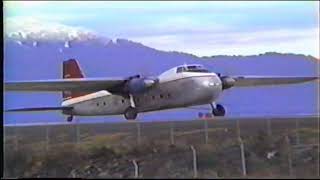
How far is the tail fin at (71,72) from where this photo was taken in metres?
3.91

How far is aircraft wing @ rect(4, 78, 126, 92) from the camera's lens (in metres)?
3.86

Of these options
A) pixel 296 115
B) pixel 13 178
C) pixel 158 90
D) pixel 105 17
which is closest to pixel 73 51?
pixel 105 17

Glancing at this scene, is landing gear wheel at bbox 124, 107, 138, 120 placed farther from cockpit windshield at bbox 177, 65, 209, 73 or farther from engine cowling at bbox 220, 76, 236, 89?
engine cowling at bbox 220, 76, 236, 89

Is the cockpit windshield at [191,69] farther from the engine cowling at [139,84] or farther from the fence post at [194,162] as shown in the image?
the fence post at [194,162]

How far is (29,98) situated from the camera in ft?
12.7

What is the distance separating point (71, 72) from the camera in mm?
3932

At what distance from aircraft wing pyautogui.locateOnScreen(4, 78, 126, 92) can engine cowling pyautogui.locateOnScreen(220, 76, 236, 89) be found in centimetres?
61

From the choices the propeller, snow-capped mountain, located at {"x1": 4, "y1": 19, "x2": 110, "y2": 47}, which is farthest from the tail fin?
the propeller

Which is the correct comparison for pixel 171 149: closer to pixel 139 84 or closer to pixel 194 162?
pixel 194 162

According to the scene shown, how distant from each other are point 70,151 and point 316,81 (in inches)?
62.8

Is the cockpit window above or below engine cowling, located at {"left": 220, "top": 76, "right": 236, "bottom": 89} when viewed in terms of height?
above

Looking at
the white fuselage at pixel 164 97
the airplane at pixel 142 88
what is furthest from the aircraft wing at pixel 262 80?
the white fuselage at pixel 164 97

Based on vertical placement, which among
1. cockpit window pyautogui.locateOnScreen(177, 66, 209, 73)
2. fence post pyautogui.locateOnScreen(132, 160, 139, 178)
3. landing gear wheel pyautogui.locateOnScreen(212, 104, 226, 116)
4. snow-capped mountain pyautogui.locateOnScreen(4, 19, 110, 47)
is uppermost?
snow-capped mountain pyautogui.locateOnScreen(4, 19, 110, 47)

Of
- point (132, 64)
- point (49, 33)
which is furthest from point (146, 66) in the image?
point (49, 33)
